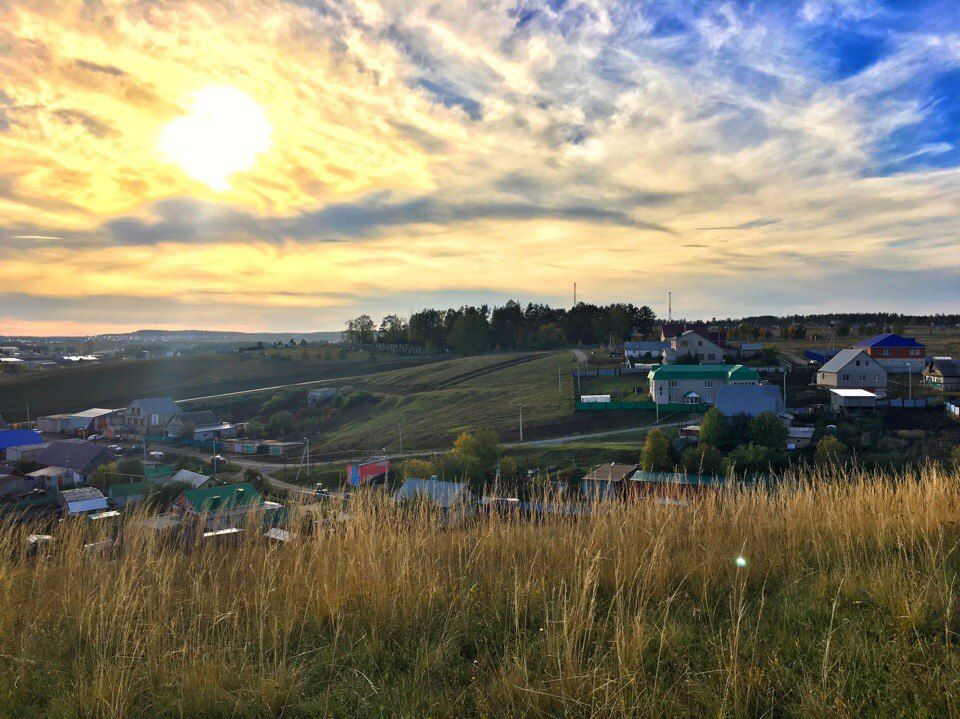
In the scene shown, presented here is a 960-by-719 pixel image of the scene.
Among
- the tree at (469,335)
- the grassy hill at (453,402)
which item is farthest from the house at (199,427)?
the tree at (469,335)

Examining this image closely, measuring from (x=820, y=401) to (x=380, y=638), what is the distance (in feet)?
138

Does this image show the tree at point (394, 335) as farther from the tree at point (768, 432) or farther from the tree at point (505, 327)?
the tree at point (768, 432)

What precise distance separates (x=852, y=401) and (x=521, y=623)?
39.0 metres

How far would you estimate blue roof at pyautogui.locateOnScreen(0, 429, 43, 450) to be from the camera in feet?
126

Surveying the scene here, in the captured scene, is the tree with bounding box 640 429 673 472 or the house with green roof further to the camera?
the tree with bounding box 640 429 673 472

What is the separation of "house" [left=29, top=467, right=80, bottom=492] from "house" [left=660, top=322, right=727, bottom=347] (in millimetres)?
Result: 48611

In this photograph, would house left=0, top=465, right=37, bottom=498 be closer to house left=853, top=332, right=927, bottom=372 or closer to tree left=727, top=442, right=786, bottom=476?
tree left=727, top=442, right=786, bottom=476

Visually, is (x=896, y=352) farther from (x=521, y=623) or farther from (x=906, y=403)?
(x=521, y=623)

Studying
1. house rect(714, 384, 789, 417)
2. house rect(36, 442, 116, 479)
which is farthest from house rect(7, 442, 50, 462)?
house rect(714, 384, 789, 417)

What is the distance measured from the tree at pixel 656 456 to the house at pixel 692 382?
47.2 ft

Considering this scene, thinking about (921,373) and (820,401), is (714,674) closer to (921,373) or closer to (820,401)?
(820,401)

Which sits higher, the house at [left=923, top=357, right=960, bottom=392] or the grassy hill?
the house at [left=923, top=357, right=960, bottom=392]

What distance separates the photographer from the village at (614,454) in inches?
892

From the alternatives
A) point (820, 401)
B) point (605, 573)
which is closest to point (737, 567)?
point (605, 573)
